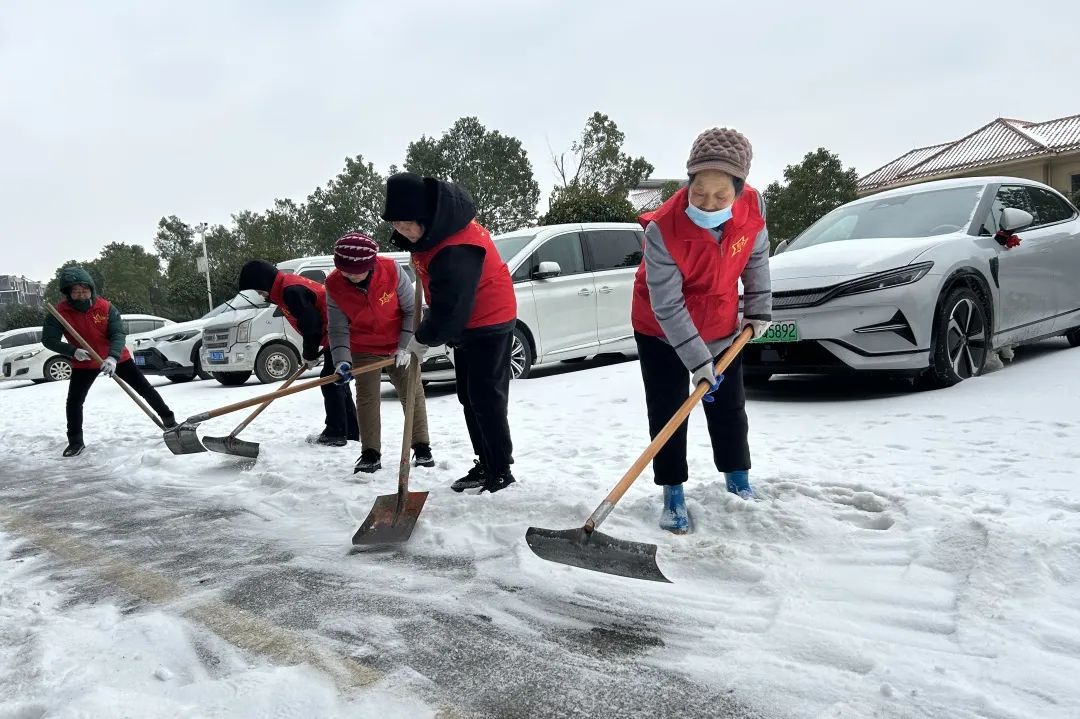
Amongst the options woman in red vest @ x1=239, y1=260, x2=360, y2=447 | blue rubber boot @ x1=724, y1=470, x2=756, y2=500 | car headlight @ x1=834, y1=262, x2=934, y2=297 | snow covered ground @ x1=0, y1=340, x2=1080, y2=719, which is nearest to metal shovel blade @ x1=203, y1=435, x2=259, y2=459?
snow covered ground @ x1=0, y1=340, x2=1080, y2=719

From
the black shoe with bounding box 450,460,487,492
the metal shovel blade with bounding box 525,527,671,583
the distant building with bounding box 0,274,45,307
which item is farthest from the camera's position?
the distant building with bounding box 0,274,45,307

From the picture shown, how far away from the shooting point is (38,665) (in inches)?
95.0

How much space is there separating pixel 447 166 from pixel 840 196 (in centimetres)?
2248

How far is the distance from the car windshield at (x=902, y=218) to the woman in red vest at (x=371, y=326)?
3.31 m

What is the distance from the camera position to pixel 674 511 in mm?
3316

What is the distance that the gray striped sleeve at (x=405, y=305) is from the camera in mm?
5023

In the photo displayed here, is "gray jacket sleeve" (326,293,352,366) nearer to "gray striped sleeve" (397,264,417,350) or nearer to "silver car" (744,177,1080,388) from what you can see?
"gray striped sleeve" (397,264,417,350)

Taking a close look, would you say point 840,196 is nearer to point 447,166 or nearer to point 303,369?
point 447,166

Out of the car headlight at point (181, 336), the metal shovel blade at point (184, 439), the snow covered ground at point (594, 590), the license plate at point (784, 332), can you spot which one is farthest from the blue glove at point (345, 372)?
the car headlight at point (181, 336)

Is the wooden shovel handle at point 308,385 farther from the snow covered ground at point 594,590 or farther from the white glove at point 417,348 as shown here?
the white glove at point 417,348

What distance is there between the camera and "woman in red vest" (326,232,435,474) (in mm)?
4832

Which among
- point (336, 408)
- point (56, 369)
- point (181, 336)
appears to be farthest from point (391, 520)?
point (56, 369)

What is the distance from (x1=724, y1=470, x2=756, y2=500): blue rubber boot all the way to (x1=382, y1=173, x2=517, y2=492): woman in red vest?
1168 millimetres

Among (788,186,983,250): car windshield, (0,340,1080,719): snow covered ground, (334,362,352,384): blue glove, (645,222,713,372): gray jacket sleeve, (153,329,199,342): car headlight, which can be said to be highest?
(788,186,983,250): car windshield
